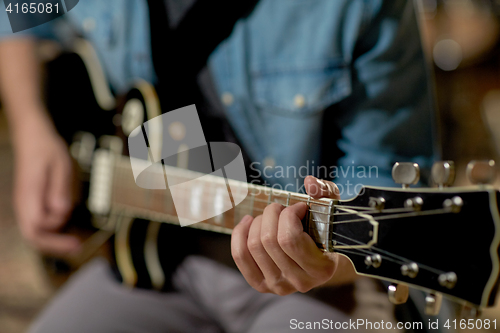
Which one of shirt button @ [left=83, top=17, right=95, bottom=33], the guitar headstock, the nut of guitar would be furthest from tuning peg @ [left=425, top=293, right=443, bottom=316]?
shirt button @ [left=83, top=17, right=95, bottom=33]

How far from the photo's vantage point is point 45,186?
65 cm

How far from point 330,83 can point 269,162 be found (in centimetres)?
15

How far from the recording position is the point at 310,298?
40 cm

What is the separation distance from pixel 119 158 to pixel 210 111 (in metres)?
0.18

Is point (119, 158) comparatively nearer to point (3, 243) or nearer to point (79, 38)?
point (79, 38)

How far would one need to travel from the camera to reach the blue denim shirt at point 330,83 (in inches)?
17.4

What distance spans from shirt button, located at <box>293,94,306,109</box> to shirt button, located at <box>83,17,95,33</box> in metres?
0.51

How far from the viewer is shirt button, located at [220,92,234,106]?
0.53 m

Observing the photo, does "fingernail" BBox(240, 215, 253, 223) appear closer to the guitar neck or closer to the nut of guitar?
the guitar neck

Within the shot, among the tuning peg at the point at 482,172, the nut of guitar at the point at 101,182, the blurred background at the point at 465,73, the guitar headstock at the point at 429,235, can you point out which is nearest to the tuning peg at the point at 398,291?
the guitar headstock at the point at 429,235

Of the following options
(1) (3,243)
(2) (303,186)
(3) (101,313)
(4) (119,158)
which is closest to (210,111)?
(4) (119,158)
